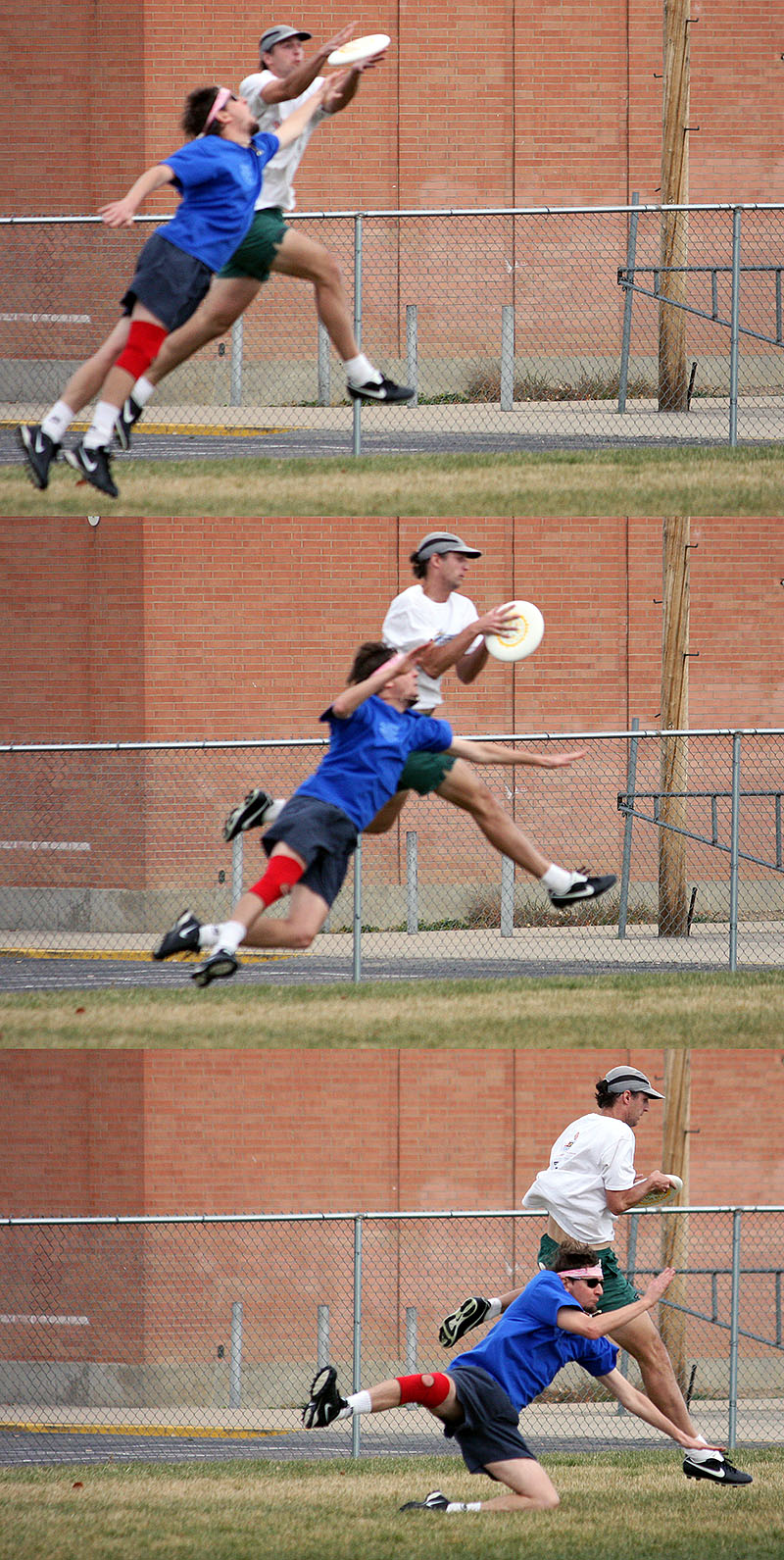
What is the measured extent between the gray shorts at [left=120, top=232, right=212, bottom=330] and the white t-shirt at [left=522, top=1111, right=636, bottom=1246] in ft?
14.2

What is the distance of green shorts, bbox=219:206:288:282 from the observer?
28.7 feet

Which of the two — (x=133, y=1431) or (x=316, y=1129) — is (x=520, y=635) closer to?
(x=133, y=1431)

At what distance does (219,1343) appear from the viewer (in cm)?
1271

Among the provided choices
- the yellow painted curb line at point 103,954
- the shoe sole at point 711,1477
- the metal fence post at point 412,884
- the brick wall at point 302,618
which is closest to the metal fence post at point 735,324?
the brick wall at point 302,618

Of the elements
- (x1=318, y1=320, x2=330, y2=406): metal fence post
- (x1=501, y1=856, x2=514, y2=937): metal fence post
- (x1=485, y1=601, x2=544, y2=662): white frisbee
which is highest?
(x1=318, y1=320, x2=330, y2=406): metal fence post

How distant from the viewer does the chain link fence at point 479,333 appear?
15.9 m

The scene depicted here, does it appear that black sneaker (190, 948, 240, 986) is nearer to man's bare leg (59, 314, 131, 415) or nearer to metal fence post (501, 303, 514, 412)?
man's bare leg (59, 314, 131, 415)

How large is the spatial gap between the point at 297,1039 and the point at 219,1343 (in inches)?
75.8

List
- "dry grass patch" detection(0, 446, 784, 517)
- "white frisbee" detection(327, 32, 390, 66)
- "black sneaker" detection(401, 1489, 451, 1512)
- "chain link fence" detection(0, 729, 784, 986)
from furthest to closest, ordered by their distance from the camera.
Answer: "dry grass patch" detection(0, 446, 784, 517), "chain link fence" detection(0, 729, 784, 986), "black sneaker" detection(401, 1489, 451, 1512), "white frisbee" detection(327, 32, 390, 66)

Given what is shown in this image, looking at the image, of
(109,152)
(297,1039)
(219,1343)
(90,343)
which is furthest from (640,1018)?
(109,152)

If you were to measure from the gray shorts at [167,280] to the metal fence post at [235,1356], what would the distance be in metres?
6.70

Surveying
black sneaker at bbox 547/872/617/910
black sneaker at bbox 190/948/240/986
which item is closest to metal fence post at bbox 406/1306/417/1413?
black sneaker at bbox 547/872/617/910

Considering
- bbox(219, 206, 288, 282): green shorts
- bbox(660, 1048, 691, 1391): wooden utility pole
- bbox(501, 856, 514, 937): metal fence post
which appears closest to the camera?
bbox(219, 206, 288, 282): green shorts

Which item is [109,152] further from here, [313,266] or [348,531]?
[313,266]
